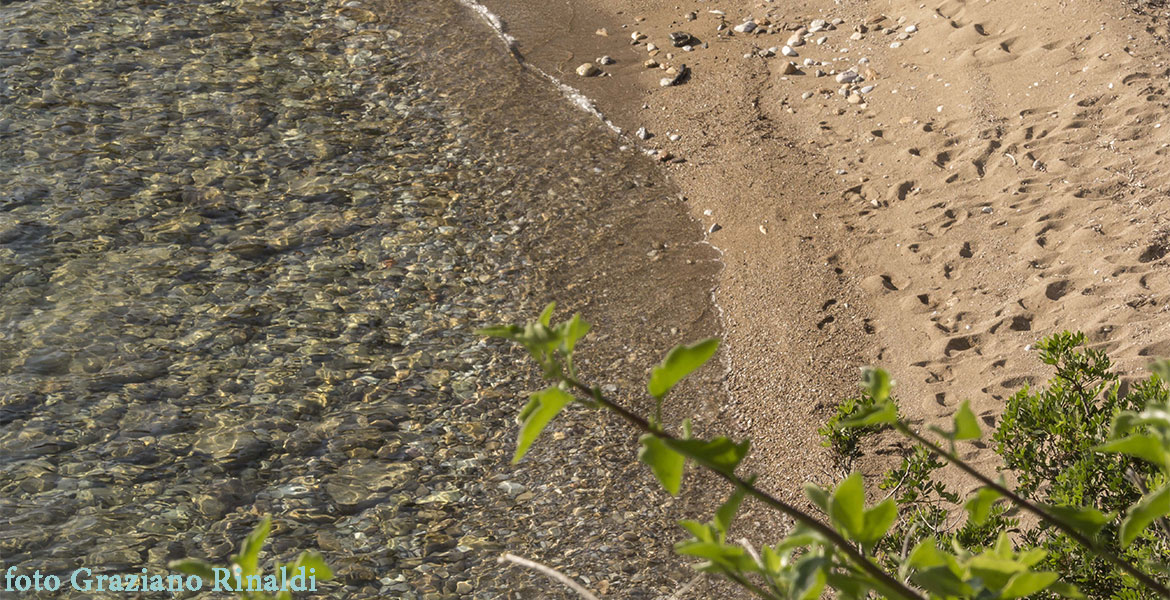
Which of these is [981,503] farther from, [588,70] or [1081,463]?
[588,70]

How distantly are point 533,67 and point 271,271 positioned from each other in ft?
8.96

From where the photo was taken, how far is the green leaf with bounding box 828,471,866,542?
80cm

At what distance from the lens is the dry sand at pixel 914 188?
16.1 ft

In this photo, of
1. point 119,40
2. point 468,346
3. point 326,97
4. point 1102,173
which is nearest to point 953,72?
point 1102,173

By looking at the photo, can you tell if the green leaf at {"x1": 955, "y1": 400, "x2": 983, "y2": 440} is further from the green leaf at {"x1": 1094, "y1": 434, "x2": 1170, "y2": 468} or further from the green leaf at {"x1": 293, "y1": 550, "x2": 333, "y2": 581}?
the green leaf at {"x1": 293, "y1": 550, "x2": 333, "y2": 581}

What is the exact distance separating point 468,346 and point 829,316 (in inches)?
76.3

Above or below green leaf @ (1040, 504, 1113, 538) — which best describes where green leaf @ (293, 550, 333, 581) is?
above

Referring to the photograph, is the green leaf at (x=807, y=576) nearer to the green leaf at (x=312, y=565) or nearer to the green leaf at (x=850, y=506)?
the green leaf at (x=850, y=506)

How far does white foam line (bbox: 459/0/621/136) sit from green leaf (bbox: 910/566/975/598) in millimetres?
6231

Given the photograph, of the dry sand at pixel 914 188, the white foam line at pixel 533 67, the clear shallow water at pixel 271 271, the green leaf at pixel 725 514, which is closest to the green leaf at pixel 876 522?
the green leaf at pixel 725 514

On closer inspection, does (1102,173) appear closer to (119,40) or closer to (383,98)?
(383,98)

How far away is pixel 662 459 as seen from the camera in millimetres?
780

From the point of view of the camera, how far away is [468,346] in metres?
5.33

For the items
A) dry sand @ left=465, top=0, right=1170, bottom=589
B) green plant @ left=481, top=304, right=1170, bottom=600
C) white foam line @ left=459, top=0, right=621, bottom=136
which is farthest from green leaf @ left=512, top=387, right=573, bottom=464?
white foam line @ left=459, top=0, right=621, bottom=136
